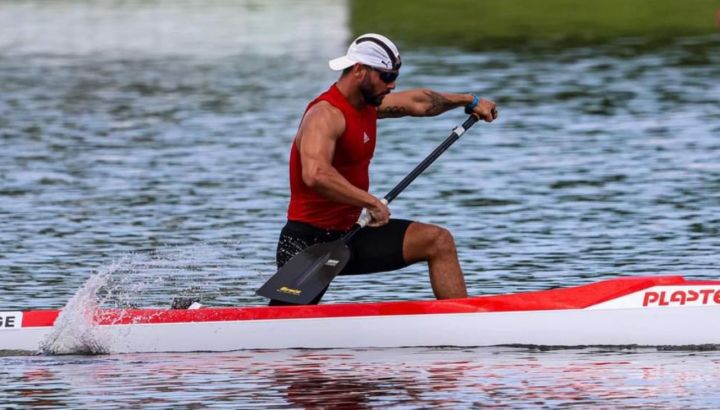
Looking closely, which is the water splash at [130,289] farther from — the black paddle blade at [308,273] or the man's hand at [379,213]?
the man's hand at [379,213]

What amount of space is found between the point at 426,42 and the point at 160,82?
9889 millimetres

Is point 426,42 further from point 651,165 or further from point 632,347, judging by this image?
point 632,347

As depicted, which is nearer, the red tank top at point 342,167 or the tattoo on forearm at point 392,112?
the red tank top at point 342,167

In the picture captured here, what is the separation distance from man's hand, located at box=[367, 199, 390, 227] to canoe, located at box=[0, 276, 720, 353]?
0.64m

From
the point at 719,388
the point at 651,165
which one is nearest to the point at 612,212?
the point at 651,165

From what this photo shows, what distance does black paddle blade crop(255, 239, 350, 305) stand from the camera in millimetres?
14648

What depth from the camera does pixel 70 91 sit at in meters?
39.4

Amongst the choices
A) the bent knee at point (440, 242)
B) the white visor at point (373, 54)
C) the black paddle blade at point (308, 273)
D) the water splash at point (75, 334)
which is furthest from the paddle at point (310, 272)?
the water splash at point (75, 334)

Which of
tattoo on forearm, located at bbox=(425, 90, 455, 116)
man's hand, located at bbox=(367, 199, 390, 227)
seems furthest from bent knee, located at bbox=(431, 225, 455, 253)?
tattoo on forearm, located at bbox=(425, 90, 455, 116)

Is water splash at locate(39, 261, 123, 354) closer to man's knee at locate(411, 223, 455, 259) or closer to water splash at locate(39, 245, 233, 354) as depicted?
water splash at locate(39, 245, 233, 354)

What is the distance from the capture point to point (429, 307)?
48.0 feet

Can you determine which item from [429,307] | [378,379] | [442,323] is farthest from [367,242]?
[378,379]

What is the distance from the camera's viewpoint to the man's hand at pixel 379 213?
47.1ft

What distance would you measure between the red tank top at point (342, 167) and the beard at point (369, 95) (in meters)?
0.09
